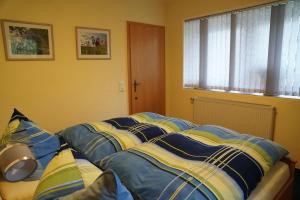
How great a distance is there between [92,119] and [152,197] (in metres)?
2.35

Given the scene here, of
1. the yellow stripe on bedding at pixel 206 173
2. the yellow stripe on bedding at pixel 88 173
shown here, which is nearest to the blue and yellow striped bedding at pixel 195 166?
the yellow stripe on bedding at pixel 206 173

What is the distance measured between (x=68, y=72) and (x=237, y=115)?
2.46m

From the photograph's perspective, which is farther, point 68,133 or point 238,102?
point 238,102

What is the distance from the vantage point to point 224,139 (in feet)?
5.84

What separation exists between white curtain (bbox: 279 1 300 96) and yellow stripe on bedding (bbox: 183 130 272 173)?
4.96 ft

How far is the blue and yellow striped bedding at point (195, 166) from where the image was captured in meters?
1.16

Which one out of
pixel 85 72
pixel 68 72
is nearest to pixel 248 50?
pixel 85 72

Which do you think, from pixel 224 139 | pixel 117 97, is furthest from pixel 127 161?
pixel 117 97

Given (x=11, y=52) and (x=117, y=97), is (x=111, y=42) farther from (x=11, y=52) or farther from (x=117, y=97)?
(x=11, y=52)

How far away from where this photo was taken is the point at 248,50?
299 centimetres

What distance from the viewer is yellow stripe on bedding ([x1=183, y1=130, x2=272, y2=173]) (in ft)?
4.88

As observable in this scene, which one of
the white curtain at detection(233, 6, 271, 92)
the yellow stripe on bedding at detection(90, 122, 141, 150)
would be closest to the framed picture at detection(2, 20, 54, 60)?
the yellow stripe on bedding at detection(90, 122, 141, 150)

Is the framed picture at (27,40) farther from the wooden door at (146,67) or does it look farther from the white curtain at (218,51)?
the white curtain at (218,51)

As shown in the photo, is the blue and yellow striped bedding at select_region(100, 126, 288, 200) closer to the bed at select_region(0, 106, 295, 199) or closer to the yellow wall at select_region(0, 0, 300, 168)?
the bed at select_region(0, 106, 295, 199)
